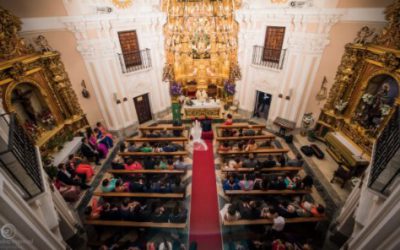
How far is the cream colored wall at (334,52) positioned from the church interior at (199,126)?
0.05 metres

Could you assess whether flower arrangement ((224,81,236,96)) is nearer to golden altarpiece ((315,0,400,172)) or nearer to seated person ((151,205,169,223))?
golden altarpiece ((315,0,400,172))

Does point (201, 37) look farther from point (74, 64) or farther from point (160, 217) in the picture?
point (160, 217)

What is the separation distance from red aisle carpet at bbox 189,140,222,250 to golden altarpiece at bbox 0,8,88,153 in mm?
5695

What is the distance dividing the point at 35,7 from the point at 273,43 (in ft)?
31.9

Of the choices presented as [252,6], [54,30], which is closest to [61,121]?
[54,30]

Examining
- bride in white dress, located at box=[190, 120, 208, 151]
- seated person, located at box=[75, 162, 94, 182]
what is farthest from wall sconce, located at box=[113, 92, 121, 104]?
bride in white dress, located at box=[190, 120, 208, 151]

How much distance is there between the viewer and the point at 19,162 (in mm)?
3012

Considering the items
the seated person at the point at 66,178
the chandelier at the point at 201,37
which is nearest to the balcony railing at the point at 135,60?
the chandelier at the point at 201,37

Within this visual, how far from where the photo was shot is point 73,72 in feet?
25.9

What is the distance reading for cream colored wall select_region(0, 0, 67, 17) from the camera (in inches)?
243

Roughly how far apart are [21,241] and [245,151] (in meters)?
6.58

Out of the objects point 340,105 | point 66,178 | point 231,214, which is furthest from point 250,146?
point 66,178

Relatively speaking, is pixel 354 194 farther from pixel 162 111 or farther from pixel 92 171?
pixel 162 111

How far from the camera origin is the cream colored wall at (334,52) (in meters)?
6.94
